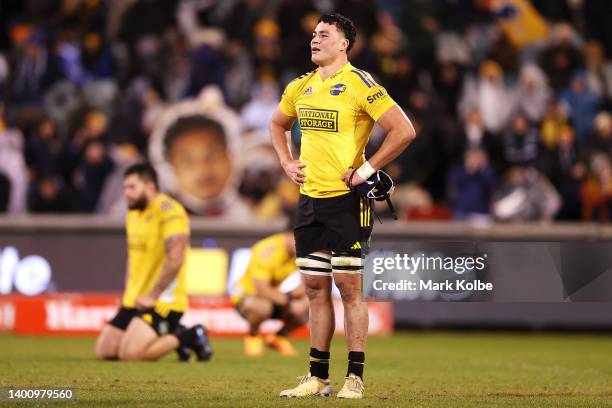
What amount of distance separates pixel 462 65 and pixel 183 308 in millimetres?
9590

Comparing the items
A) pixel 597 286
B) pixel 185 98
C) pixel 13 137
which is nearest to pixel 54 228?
pixel 13 137

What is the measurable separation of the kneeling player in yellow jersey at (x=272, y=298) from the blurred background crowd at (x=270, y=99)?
4.42 meters

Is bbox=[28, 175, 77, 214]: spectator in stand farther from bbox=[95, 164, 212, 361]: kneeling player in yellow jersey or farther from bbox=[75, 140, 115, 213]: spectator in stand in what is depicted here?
bbox=[95, 164, 212, 361]: kneeling player in yellow jersey

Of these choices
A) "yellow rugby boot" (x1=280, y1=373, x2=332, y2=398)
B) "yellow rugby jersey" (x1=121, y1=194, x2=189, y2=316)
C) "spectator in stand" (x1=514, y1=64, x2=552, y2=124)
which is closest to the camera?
"yellow rugby boot" (x1=280, y1=373, x2=332, y2=398)

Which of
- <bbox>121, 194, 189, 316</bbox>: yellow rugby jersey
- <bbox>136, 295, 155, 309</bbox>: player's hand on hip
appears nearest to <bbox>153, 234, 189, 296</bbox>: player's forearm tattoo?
<bbox>136, 295, 155, 309</bbox>: player's hand on hip

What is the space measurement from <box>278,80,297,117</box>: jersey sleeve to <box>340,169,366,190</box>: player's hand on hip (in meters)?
0.79

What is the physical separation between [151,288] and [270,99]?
7483 millimetres

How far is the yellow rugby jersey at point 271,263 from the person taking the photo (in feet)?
47.8

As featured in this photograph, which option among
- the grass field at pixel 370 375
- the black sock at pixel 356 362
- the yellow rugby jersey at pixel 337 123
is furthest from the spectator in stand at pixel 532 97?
the black sock at pixel 356 362

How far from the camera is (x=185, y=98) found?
784 inches

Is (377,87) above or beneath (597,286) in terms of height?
above

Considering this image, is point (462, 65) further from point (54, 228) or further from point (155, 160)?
point (54, 228)

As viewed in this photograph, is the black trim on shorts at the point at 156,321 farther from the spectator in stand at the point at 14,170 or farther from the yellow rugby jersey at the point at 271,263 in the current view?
the spectator in stand at the point at 14,170

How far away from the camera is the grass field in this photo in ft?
28.4
